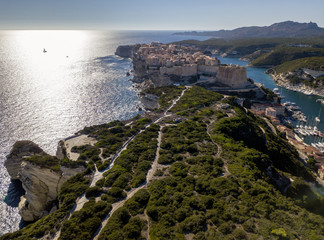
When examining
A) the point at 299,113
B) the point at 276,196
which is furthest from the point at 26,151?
the point at 299,113

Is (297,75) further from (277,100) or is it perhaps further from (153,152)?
(153,152)

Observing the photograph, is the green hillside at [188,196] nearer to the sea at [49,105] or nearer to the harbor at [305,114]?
the sea at [49,105]

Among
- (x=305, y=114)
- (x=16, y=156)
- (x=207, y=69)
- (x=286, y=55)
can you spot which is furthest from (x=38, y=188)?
(x=286, y=55)

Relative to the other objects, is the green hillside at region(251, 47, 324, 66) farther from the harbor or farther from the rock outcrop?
the rock outcrop

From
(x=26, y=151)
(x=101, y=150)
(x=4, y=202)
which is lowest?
(x=4, y=202)

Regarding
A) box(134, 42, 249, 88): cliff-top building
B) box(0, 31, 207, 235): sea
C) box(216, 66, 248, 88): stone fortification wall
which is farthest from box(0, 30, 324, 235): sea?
box(216, 66, 248, 88): stone fortification wall

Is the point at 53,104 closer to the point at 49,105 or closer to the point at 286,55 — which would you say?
the point at 49,105
